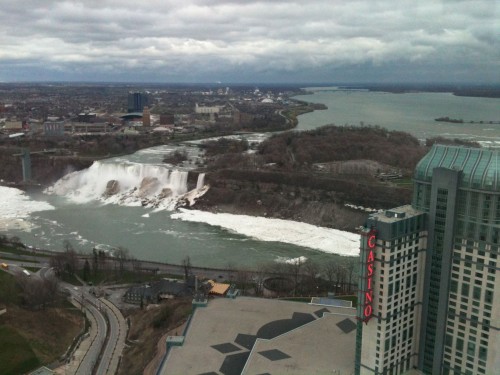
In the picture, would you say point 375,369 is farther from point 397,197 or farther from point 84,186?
point 84,186

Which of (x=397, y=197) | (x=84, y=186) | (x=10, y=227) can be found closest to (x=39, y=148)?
(x=84, y=186)

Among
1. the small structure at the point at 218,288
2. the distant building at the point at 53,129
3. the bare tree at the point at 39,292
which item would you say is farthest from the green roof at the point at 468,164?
the distant building at the point at 53,129

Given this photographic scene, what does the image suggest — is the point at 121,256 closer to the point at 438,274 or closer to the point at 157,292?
the point at 157,292

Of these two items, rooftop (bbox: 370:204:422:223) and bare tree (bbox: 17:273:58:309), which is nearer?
rooftop (bbox: 370:204:422:223)

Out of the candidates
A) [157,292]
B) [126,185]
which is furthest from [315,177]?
[157,292]

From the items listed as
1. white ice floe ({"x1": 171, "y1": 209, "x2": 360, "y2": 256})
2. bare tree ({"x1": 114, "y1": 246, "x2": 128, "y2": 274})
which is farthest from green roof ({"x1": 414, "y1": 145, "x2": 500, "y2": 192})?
bare tree ({"x1": 114, "y1": 246, "x2": 128, "y2": 274})

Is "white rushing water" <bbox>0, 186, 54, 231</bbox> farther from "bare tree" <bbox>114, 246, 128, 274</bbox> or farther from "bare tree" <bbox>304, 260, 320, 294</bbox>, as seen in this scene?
"bare tree" <bbox>304, 260, 320, 294</bbox>
